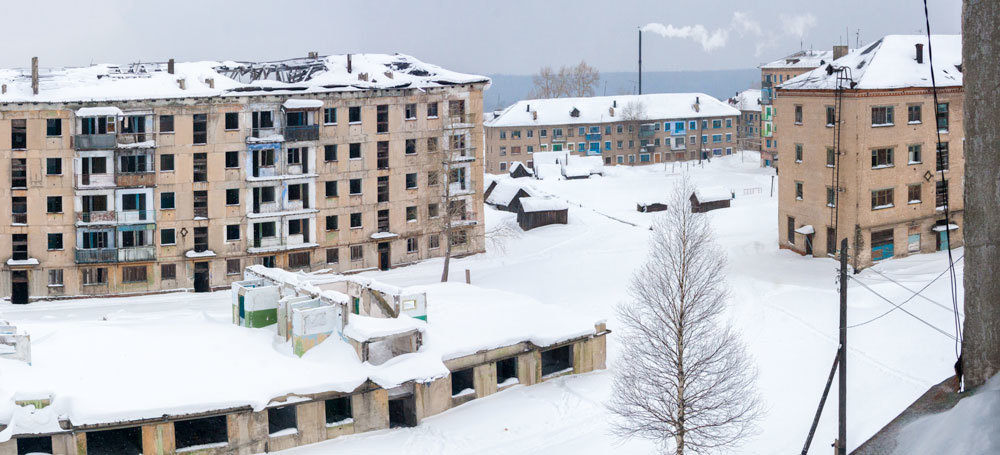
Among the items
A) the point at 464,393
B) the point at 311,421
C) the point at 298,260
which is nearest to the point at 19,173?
the point at 298,260

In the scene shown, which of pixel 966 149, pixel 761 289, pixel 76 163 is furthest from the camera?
pixel 76 163

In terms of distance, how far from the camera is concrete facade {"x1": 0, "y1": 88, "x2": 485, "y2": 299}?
62844 mm

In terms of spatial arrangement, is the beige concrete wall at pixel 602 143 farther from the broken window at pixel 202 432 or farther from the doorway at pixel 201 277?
the broken window at pixel 202 432

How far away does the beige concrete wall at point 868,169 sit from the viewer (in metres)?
59.8

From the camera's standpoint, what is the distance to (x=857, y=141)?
5962 cm

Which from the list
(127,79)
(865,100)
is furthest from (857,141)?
(127,79)

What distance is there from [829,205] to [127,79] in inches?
1702

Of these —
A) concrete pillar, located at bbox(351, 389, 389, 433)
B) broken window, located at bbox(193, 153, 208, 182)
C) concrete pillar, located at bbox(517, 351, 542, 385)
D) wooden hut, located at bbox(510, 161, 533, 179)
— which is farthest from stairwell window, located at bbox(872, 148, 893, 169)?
wooden hut, located at bbox(510, 161, 533, 179)

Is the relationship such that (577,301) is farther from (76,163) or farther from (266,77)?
(76,163)

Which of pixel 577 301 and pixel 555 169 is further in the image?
pixel 555 169

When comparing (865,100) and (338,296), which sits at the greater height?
(865,100)

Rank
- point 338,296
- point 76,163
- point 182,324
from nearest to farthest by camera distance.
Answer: point 338,296 < point 182,324 < point 76,163

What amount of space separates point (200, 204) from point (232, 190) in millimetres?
2133

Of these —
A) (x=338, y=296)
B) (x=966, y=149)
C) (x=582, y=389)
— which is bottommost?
(x=582, y=389)
